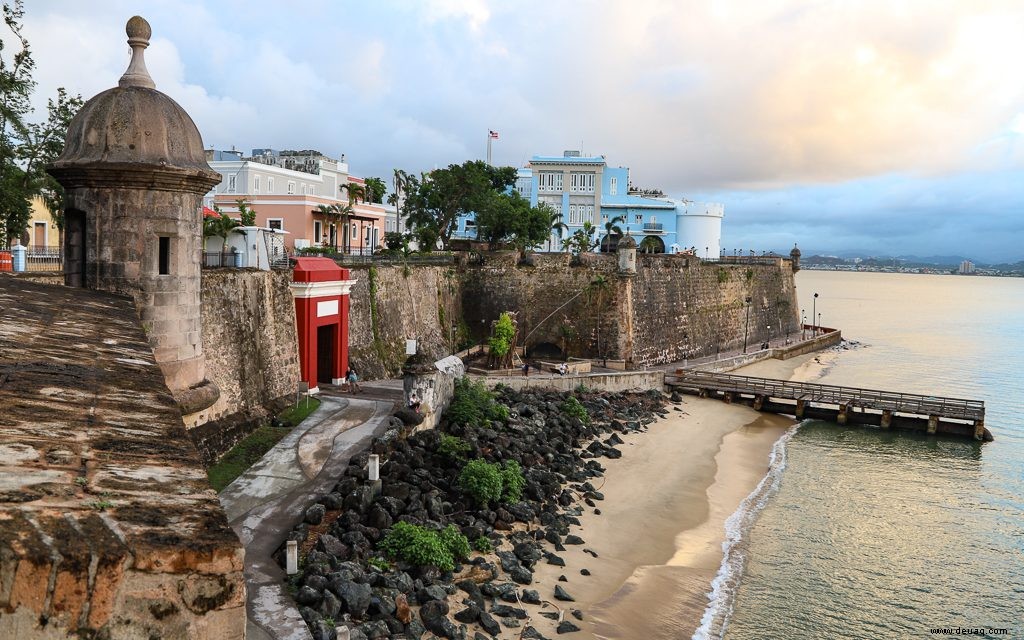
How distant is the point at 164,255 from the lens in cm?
1225

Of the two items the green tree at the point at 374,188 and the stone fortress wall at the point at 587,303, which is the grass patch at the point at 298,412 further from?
the green tree at the point at 374,188

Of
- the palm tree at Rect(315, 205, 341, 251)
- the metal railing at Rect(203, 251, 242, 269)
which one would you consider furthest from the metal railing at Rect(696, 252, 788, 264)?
the metal railing at Rect(203, 251, 242, 269)

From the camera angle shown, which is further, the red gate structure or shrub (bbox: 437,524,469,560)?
the red gate structure

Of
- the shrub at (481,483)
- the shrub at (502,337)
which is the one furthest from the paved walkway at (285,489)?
the shrub at (502,337)

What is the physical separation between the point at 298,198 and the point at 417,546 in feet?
92.9

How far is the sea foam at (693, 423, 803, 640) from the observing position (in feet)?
54.3

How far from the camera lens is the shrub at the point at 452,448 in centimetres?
2042

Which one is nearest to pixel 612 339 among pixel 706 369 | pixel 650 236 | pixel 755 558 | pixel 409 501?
pixel 706 369

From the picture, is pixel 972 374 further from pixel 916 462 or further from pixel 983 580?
pixel 983 580

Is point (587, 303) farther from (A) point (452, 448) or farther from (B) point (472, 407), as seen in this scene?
(A) point (452, 448)

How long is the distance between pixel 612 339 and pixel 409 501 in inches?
983

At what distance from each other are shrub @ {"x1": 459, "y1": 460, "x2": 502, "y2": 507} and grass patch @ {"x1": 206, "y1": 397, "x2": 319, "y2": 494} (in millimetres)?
4522

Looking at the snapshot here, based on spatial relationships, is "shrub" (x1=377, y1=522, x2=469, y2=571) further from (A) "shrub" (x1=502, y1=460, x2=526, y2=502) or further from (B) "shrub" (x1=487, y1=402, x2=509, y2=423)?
(B) "shrub" (x1=487, y1=402, x2=509, y2=423)

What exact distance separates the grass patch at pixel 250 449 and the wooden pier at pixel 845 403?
22.8 meters
